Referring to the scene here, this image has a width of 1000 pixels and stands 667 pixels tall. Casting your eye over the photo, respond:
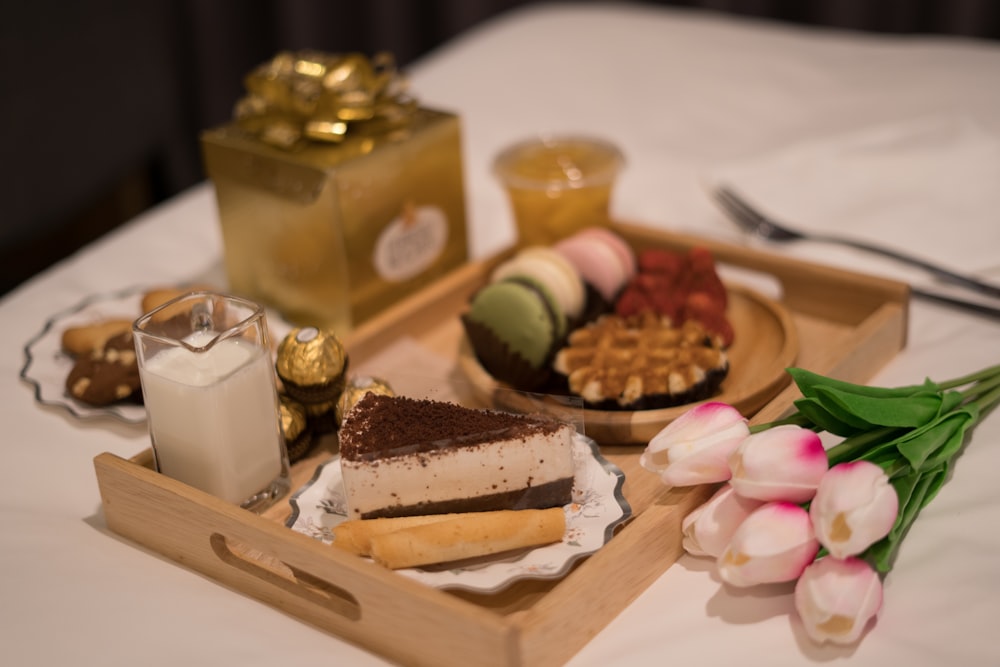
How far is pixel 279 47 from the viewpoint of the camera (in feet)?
9.57

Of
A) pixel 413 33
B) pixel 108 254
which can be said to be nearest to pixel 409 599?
pixel 108 254

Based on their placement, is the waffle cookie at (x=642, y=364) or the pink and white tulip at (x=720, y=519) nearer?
the pink and white tulip at (x=720, y=519)

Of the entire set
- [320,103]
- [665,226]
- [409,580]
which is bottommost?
[665,226]

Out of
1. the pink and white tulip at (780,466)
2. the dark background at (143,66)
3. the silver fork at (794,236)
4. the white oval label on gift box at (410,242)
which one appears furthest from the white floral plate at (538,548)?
the dark background at (143,66)

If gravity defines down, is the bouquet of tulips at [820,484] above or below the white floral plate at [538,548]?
above

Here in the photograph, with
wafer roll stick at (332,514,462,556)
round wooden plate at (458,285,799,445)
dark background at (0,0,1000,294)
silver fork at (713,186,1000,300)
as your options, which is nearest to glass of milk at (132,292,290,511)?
wafer roll stick at (332,514,462,556)

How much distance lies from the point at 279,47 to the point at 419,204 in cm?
183

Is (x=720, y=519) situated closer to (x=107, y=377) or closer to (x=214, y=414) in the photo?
(x=214, y=414)

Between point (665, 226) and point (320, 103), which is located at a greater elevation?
point (320, 103)

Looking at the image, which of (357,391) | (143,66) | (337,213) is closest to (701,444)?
(357,391)

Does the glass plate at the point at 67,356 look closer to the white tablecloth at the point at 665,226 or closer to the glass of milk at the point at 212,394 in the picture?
the white tablecloth at the point at 665,226

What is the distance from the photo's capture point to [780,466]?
730 millimetres

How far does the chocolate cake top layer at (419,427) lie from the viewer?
2.72ft

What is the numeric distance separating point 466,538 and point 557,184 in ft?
1.89
